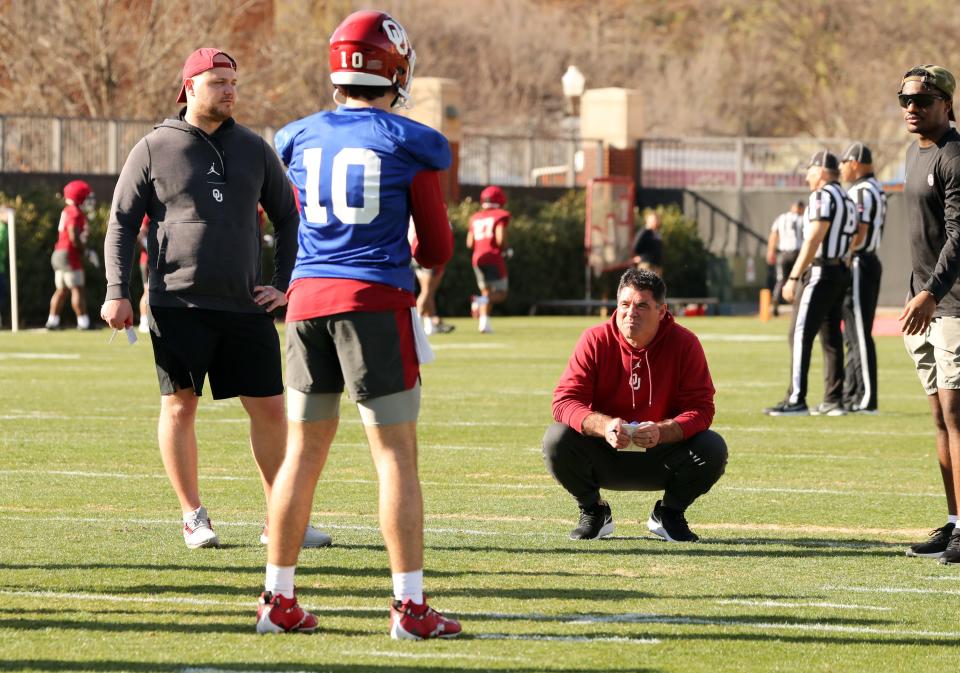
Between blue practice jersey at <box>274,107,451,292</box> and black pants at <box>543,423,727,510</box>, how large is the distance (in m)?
2.22

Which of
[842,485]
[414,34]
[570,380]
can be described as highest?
[414,34]

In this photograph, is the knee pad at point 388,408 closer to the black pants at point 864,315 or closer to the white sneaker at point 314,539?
the white sneaker at point 314,539

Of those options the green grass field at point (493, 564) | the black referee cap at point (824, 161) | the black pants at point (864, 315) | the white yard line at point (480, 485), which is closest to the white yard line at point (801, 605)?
the green grass field at point (493, 564)

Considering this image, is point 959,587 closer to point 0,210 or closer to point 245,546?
point 245,546

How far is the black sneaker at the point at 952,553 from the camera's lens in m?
7.82

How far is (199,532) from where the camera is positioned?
309 inches

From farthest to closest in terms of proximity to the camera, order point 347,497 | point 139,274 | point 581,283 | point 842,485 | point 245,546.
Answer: point 581,283 < point 139,274 < point 842,485 < point 347,497 < point 245,546

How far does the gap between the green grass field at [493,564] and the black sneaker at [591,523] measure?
108 mm

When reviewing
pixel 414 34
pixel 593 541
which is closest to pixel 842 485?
pixel 593 541

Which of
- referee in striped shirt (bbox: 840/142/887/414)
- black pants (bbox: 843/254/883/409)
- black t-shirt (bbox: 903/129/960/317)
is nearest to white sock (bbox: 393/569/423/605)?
black t-shirt (bbox: 903/129/960/317)

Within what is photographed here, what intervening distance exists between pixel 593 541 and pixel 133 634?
106 inches

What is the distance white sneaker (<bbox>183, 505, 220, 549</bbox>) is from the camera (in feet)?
25.7

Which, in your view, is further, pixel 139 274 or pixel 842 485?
pixel 139 274

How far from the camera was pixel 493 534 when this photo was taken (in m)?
8.38
